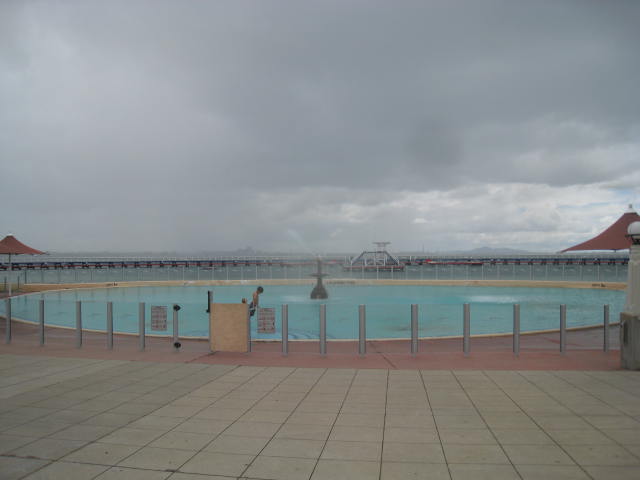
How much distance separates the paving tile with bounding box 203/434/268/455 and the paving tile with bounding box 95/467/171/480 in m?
0.62

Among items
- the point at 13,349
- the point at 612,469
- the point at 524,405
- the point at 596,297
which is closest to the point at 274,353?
the point at 524,405

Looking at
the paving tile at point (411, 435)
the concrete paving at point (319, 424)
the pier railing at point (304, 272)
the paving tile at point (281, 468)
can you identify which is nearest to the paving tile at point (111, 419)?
the concrete paving at point (319, 424)

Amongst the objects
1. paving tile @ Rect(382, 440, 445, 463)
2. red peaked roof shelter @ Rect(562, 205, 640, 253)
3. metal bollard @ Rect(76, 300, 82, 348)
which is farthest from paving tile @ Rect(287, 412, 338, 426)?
red peaked roof shelter @ Rect(562, 205, 640, 253)

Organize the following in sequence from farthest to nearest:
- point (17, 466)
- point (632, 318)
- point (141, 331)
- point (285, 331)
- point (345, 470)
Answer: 1. point (141, 331)
2. point (285, 331)
3. point (632, 318)
4. point (17, 466)
5. point (345, 470)

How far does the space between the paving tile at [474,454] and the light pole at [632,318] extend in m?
4.94

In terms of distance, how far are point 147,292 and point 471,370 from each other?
21.1 m

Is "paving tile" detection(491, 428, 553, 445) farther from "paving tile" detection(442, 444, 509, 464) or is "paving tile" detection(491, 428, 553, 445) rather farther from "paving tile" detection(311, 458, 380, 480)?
"paving tile" detection(311, 458, 380, 480)

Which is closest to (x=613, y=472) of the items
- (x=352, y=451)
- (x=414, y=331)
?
(x=352, y=451)

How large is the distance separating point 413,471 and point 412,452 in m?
0.43

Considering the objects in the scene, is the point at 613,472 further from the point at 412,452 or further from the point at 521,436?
the point at 412,452

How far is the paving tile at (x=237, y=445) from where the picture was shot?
486cm

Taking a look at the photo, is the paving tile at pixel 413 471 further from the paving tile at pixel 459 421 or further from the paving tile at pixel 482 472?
the paving tile at pixel 459 421

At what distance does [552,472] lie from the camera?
167 inches

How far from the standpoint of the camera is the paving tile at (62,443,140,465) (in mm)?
4637
